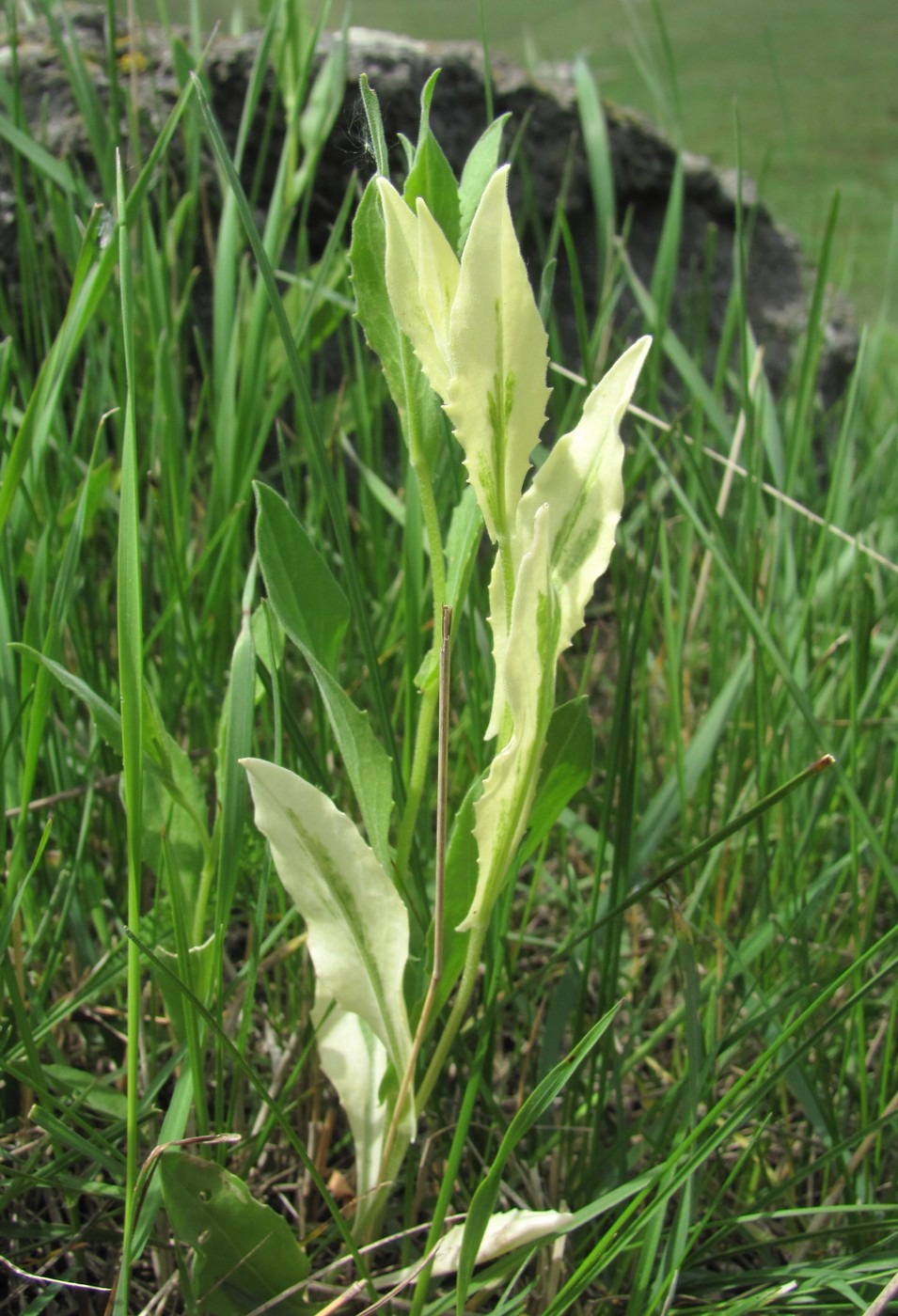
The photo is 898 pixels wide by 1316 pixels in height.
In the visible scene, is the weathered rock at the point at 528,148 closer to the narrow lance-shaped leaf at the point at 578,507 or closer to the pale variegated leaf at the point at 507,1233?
the narrow lance-shaped leaf at the point at 578,507

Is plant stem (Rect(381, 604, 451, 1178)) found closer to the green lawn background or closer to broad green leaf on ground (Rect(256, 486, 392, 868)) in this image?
broad green leaf on ground (Rect(256, 486, 392, 868))

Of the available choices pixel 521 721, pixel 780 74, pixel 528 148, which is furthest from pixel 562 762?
pixel 780 74

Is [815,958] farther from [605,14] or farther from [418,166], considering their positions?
[605,14]

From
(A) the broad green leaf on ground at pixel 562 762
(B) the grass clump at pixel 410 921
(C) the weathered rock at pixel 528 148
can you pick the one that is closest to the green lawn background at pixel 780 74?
(C) the weathered rock at pixel 528 148

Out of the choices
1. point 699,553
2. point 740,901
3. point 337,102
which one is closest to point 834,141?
point 699,553

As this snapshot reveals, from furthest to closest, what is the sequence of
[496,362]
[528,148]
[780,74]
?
[780,74], [528,148], [496,362]

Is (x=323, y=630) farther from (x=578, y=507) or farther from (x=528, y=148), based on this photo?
(x=528, y=148)

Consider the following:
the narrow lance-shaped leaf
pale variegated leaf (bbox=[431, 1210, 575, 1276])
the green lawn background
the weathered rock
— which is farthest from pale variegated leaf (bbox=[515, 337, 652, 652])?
the green lawn background
